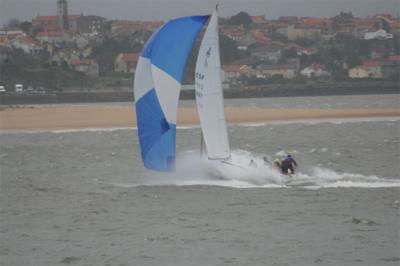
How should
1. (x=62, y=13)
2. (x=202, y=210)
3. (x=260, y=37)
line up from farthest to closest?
1. (x=62, y=13)
2. (x=260, y=37)
3. (x=202, y=210)

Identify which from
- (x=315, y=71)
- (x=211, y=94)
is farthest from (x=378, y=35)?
(x=211, y=94)

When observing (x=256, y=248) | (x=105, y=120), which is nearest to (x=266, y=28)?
(x=105, y=120)

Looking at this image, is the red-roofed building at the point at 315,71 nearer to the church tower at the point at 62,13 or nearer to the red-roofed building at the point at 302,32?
the red-roofed building at the point at 302,32

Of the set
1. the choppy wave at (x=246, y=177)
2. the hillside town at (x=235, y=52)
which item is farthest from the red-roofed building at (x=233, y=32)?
the choppy wave at (x=246, y=177)

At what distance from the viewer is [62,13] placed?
149625 mm

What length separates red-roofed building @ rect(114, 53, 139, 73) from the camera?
102m

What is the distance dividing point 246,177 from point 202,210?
134 inches

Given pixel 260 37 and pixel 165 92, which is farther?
pixel 260 37

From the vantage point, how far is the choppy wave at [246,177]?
21.1m

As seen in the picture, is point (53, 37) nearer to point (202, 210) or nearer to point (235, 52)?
point (235, 52)

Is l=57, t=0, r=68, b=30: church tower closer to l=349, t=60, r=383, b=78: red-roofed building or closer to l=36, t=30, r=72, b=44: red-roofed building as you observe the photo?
l=36, t=30, r=72, b=44: red-roofed building

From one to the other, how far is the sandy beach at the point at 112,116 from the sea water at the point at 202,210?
591 inches

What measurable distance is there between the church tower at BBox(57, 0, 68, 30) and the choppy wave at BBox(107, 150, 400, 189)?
12466 cm

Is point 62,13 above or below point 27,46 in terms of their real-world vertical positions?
below
